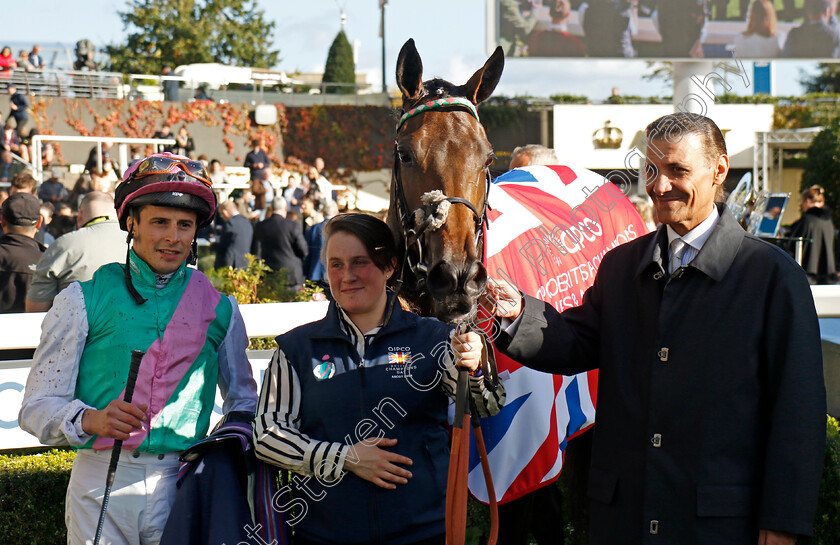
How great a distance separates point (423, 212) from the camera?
93.5 inches

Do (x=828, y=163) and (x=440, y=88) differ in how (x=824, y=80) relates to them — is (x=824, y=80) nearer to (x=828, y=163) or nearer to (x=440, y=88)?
(x=828, y=163)

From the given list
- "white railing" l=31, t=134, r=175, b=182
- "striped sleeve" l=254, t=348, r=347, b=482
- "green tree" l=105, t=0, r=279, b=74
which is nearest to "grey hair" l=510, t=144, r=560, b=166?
"striped sleeve" l=254, t=348, r=347, b=482

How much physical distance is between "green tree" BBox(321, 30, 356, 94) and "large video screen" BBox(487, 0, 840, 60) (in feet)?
55.8

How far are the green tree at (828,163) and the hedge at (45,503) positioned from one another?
15947 millimetres

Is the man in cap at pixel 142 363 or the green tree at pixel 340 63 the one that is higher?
the green tree at pixel 340 63

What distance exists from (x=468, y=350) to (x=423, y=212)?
454 mm

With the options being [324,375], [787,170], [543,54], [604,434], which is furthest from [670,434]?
[787,170]

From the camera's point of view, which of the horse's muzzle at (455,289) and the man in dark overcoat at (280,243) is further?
the man in dark overcoat at (280,243)

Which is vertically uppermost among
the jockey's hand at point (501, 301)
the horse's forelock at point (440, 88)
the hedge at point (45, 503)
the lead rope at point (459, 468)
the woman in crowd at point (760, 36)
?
the woman in crowd at point (760, 36)

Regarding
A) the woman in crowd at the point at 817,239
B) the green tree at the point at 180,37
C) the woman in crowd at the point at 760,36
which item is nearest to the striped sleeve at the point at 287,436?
the woman in crowd at the point at 817,239

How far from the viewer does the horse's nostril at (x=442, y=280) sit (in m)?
2.23

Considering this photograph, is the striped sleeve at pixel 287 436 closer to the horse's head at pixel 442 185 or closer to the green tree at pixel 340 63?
the horse's head at pixel 442 185

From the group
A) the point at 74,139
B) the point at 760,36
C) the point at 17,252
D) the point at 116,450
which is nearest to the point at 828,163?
the point at 760,36

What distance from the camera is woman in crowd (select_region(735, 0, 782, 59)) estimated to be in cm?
1427
